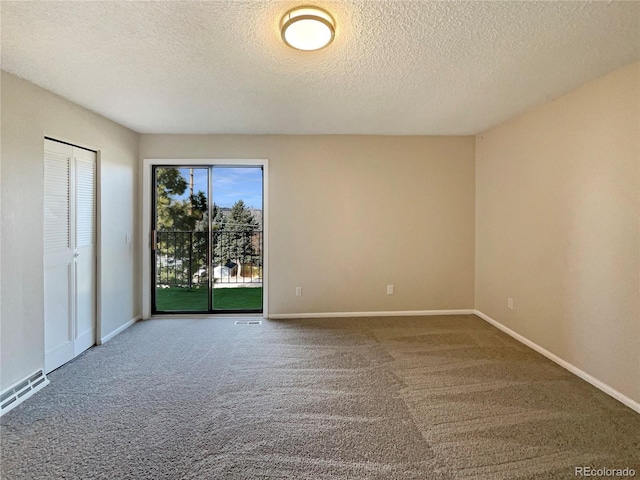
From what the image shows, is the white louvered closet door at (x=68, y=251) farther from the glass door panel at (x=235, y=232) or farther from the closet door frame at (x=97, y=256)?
the glass door panel at (x=235, y=232)

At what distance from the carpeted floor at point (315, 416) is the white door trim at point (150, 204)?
0.95m

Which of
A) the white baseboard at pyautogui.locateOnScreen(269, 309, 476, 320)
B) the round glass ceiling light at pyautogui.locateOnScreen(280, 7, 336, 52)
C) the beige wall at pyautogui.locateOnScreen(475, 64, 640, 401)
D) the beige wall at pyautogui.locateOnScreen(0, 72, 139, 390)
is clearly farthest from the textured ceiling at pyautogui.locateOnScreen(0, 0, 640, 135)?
the white baseboard at pyautogui.locateOnScreen(269, 309, 476, 320)

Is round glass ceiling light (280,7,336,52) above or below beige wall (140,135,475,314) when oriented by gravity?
above

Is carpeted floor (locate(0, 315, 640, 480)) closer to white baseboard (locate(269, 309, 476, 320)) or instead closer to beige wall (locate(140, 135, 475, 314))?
white baseboard (locate(269, 309, 476, 320))

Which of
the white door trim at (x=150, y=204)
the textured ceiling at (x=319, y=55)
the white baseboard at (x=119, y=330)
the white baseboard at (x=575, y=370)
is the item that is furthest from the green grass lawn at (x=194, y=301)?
the white baseboard at (x=575, y=370)

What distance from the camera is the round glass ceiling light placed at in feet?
5.14

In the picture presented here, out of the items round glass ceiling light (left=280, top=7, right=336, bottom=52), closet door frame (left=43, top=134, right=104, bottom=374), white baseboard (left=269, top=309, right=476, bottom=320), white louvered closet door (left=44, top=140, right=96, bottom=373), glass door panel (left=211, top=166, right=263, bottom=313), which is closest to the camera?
round glass ceiling light (left=280, top=7, right=336, bottom=52)

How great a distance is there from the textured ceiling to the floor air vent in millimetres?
2358

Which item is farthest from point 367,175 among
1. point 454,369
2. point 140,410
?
point 140,410

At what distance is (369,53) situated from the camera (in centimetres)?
200

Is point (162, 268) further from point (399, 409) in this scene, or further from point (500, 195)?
point (500, 195)

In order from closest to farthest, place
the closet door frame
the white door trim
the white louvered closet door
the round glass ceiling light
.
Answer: the round glass ceiling light, the white louvered closet door, the closet door frame, the white door trim

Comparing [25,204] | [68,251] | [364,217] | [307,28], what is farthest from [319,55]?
[68,251]

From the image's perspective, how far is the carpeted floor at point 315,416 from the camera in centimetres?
167
